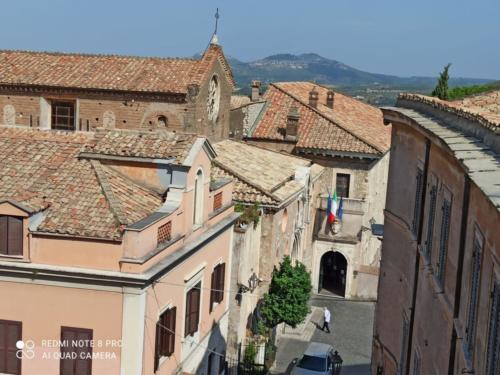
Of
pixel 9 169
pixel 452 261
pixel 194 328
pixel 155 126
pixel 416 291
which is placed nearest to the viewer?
pixel 452 261

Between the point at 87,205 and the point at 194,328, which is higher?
the point at 87,205

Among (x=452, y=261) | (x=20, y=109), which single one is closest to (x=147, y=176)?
(x=452, y=261)

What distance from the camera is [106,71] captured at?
3381cm

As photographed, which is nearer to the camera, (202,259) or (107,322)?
→ (107,322)

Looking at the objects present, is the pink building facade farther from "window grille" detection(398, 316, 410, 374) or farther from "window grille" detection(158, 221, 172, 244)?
"window grille" detection(398, 316, 410, 374)

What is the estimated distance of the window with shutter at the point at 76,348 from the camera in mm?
16141

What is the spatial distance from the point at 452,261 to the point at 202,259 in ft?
32.2

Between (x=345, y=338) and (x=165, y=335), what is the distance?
1736 cm

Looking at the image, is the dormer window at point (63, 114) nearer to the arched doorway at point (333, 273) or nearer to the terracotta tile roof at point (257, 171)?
the terracotta tile roof at point (257, 171)

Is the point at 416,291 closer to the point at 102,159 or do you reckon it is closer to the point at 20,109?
the point at 102,159

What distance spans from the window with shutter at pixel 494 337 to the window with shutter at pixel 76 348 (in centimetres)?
962

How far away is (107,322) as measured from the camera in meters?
16.1

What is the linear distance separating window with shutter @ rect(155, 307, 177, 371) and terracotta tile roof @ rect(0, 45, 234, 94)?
15.7m

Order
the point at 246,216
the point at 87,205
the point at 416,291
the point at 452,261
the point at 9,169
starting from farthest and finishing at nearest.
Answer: the point at 246,216 < the point at 9,169 < the point at 87,205 < the point at 416,291 < the point at 452,261
